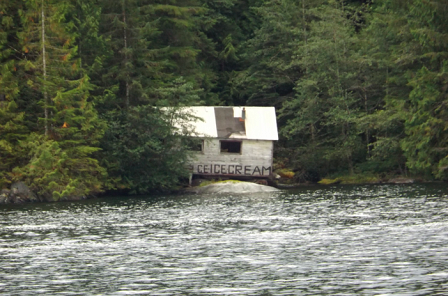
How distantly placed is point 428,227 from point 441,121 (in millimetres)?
21431

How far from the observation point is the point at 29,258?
21.9 metres

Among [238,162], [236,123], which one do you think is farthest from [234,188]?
[236,123]

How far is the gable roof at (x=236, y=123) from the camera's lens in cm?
5072

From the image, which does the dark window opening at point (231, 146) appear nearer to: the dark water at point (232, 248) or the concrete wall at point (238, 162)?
the concrete wall at point (238, 162)

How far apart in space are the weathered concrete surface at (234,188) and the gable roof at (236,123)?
372cm

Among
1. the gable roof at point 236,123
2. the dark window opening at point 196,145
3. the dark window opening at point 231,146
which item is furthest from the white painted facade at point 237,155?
the dark window opening at point 231,146

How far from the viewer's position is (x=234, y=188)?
47000 mm

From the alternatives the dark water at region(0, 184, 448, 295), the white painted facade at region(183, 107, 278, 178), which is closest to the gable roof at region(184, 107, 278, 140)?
the white painted facade at region(183, 107, 278, 178)

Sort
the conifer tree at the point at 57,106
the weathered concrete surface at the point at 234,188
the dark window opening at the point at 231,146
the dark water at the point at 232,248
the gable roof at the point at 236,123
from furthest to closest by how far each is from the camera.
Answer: the dark window opening at the point at 231,146
the gable roof at the point at 236,123
the weathered concrete surface at the point at 234,188
the conifer tree at the point at 57,106
the dark water at the point at 232,248

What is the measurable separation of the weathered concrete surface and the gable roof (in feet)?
12.2

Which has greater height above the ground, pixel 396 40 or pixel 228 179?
pixel 396 40

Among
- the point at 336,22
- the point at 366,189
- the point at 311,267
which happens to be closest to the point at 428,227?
the point at 311,267

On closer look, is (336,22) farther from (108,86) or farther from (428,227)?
(428,227)

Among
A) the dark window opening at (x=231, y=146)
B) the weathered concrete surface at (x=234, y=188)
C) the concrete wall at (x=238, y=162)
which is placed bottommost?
the weathered concrete surface at (x=234, y=188)
